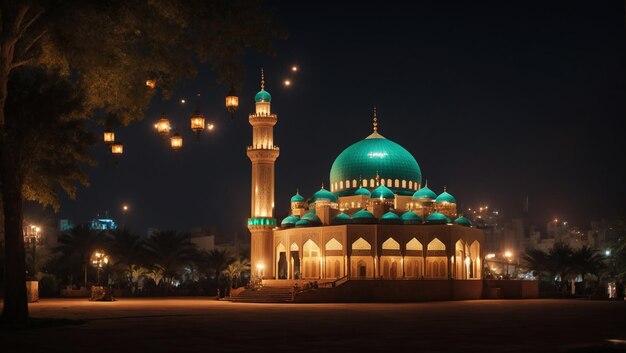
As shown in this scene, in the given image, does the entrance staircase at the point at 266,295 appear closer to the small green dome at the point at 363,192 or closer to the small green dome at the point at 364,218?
the small green dome at the point at 364,218

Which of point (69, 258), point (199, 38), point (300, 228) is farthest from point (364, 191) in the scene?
point (199, 38)

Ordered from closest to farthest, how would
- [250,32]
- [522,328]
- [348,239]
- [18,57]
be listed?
[522,328] < [18,57] < [250,32] < [348,239]

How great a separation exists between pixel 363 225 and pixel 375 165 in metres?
12.0

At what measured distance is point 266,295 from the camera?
49500 millimetres

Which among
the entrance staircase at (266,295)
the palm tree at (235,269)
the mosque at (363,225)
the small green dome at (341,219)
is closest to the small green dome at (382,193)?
the mosque at (363,225)

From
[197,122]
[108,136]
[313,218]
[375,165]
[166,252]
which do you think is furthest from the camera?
[375,165]

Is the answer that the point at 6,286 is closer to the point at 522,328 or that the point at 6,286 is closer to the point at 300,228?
the point at 522,328

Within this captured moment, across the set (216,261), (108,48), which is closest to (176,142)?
(108,48)

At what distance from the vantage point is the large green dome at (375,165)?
66375 millimetres

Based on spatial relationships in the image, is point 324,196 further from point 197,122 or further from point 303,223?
point 197,122

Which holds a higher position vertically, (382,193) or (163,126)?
(382,193)

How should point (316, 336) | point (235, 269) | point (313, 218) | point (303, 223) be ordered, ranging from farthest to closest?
point (235, 269), point (313, 218), point (303, 223), point (316, 336)

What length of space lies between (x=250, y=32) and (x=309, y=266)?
3727cm

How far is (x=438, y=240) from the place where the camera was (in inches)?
2242
